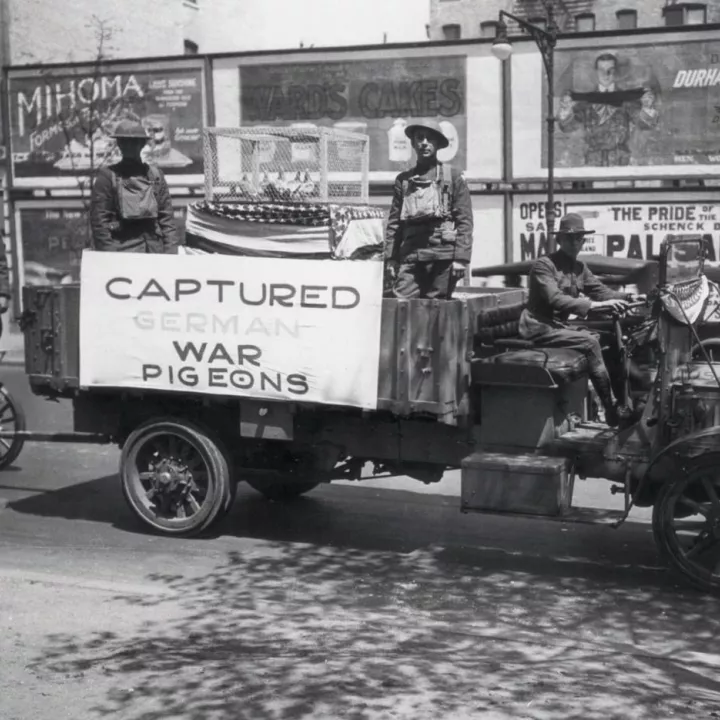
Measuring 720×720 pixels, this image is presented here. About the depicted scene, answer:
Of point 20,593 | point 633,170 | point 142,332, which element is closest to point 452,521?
point 142,332

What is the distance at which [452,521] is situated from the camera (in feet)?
28.7

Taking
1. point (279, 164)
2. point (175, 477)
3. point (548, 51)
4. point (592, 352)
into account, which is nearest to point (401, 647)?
point (592, 352)

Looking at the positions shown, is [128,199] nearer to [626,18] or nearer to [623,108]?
[623,108]

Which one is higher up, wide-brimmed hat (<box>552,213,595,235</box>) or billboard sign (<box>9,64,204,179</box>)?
billboard sign (<box>9,64,204,179</box>)

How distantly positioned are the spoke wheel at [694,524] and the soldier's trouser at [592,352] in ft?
2.66

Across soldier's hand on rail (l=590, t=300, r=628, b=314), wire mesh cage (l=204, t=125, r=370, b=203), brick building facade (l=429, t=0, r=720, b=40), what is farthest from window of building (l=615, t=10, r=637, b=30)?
soldier's hand on rail (l=590, t=300, r=628, b=314)

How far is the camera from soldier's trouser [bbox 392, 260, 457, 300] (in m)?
8.72

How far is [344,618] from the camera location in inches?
251

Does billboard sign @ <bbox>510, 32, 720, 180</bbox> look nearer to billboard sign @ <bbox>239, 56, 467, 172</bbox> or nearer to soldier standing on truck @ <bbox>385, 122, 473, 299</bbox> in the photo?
billboard sign @ <bbox>239, 56, 467, 172</bbox>

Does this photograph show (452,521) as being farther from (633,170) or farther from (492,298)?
(633,170)

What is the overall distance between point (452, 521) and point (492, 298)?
178 cm

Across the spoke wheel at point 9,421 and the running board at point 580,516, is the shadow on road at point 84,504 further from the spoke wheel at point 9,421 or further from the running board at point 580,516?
the running board at point 580,516

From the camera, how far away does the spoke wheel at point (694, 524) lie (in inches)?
263

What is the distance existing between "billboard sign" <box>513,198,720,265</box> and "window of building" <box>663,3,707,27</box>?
20.9 meters
